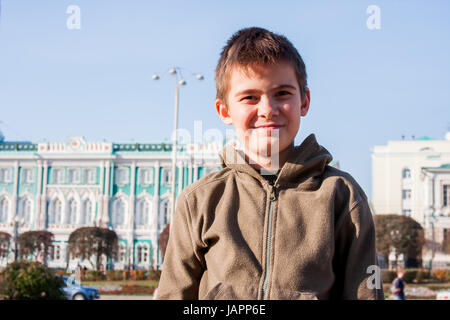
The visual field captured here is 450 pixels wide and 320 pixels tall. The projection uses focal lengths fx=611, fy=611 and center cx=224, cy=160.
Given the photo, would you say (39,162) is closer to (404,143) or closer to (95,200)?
(95,200)

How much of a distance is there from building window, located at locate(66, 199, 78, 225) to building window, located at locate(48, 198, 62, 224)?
69 cm

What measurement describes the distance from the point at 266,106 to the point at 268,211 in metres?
0.26

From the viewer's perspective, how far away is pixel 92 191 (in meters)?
45.9

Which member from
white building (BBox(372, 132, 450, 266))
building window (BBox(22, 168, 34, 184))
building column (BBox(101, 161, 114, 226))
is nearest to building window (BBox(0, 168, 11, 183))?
building window (BBox(22, 168, 34, 184))

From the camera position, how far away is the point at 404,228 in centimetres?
3441

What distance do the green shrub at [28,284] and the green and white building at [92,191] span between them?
3190 cm

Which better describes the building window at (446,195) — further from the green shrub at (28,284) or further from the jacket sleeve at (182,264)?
the jacket sleeve at (182,264)

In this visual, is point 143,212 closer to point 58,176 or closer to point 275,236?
point 58,176

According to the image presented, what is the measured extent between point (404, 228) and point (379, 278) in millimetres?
34496

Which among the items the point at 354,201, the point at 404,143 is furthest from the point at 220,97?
the point at 404,143

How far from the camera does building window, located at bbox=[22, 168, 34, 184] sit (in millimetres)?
46812

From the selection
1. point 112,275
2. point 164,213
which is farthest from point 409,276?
point 164,213

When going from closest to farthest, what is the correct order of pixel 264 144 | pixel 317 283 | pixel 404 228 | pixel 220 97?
pixel 317 283, pixel 264 144, pixel 220 97, pixel 404 228

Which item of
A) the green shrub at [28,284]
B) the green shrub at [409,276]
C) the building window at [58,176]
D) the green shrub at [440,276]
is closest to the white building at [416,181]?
the green shrub at [440,276]
